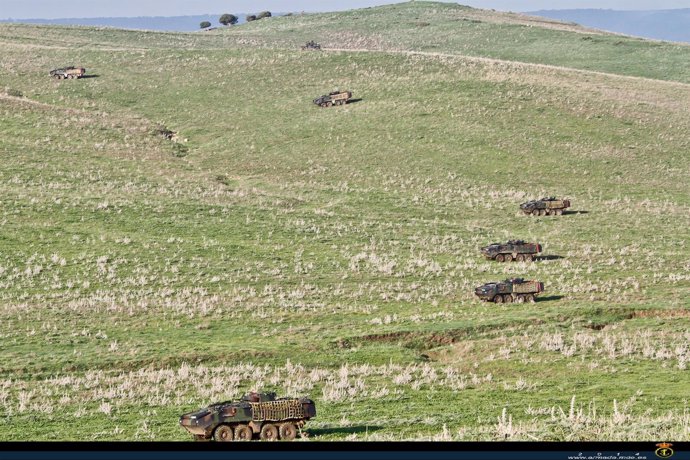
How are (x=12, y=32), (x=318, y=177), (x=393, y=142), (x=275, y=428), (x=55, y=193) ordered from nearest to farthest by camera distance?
(x=275, y=428) → (x=55, y=193) → (x=318, y=177) → (x=393, y=142) → (x=12, y=32)

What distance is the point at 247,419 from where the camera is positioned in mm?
19484

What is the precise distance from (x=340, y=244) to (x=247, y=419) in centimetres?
3546

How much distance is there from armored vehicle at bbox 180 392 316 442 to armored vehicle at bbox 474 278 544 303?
2262cm

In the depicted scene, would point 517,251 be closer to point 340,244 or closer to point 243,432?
point 340,244

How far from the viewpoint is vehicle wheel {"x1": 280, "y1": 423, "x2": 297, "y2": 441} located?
65.6 ft

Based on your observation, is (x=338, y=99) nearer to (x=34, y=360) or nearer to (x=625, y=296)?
(x=625, y=296)

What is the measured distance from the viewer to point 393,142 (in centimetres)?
8575

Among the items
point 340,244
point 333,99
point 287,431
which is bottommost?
point 340,244

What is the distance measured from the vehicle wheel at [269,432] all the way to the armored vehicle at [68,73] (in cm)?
9266

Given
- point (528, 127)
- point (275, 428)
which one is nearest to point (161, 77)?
point (528, 127)

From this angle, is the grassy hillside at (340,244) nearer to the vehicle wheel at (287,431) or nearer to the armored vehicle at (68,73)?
the vehicle wheel at (287,431)

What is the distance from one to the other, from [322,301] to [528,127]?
51722 mm

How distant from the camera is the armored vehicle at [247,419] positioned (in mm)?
19438

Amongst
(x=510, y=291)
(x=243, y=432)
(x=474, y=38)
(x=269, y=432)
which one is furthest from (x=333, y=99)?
(x=243, y=432)
